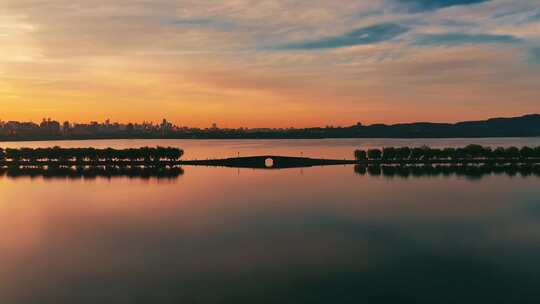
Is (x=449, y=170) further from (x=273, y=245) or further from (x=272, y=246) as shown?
(x=272, y=246)

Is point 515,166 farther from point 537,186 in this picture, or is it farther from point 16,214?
point 16,214

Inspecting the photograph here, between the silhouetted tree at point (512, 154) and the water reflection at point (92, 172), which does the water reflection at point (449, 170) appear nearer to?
the silhouetted tree at point (512, 154)

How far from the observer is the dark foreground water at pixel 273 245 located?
70.8ft

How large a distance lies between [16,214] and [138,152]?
51.7 meters

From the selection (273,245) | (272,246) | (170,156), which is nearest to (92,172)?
(170,156)

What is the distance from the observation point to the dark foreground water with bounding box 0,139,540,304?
2158 centimetres

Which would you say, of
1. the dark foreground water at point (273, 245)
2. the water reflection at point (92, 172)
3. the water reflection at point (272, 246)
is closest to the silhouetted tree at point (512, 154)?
the dark foreground water at point (273, 245)

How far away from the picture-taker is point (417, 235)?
32.1 meters

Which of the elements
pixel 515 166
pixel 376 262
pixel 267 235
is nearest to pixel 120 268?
pixel 267 235

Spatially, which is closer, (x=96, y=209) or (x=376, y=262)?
(x=376, y=262)

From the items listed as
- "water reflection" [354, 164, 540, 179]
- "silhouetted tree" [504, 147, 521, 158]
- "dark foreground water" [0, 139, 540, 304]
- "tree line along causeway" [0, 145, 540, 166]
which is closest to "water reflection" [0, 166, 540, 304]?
"dark foreground water" [0, 139, 540, 304]

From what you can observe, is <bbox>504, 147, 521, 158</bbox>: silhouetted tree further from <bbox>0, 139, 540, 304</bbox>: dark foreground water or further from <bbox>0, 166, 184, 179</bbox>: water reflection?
<bbox>0, 166, 184, 179</bbox>: water reflection

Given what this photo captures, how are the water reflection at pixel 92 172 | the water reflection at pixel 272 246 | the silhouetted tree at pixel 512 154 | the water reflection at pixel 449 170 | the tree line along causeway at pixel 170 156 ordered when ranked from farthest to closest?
the tree line along causeway at pixel 170 156
the silhouetted tree at pixel 512 154
the water reflection at pixel 92 172
the water reflection at pixel 449 170
the water reflection at pixel 272 246

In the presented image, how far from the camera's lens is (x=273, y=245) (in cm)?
2956
